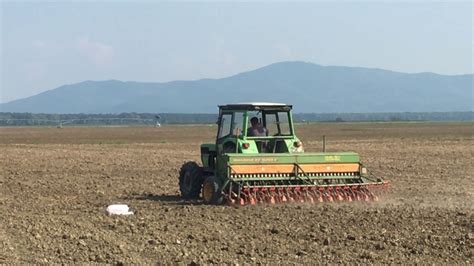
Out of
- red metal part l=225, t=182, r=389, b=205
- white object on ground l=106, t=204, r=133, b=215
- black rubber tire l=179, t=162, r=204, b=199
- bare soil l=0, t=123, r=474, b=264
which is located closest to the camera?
bare soil l=0, t=123, r=474, b=264

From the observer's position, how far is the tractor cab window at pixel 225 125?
1686 cm

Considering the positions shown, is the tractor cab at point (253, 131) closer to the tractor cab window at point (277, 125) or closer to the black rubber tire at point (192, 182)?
the tractor cab window at point (277, 125)

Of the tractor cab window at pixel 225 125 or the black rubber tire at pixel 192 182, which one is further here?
the black rubber tire at pixel 192 182

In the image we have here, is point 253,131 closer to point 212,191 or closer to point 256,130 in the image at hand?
point 256,130

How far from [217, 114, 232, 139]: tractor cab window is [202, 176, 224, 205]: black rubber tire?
137cm

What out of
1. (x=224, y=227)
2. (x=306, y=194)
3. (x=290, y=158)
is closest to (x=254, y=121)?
(x=290, y=158)

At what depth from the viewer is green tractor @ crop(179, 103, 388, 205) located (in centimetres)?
1547

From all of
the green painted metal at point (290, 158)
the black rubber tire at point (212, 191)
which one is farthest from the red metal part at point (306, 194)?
the green painted metal at point (290, 158)

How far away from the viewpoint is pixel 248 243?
11023mm

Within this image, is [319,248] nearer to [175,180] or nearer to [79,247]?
[79,247]

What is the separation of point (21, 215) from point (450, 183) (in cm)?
1119

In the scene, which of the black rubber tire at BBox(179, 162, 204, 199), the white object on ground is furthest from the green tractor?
the white object on ground

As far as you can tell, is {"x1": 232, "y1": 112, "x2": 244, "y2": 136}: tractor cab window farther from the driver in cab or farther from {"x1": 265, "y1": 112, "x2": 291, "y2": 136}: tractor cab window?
{"x1": 265, "y1": 112, "x2": 291, "y2": 136}: tractor cab window

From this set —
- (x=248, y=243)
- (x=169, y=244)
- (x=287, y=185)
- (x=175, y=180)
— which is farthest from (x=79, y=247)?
(x=175, y=180)
